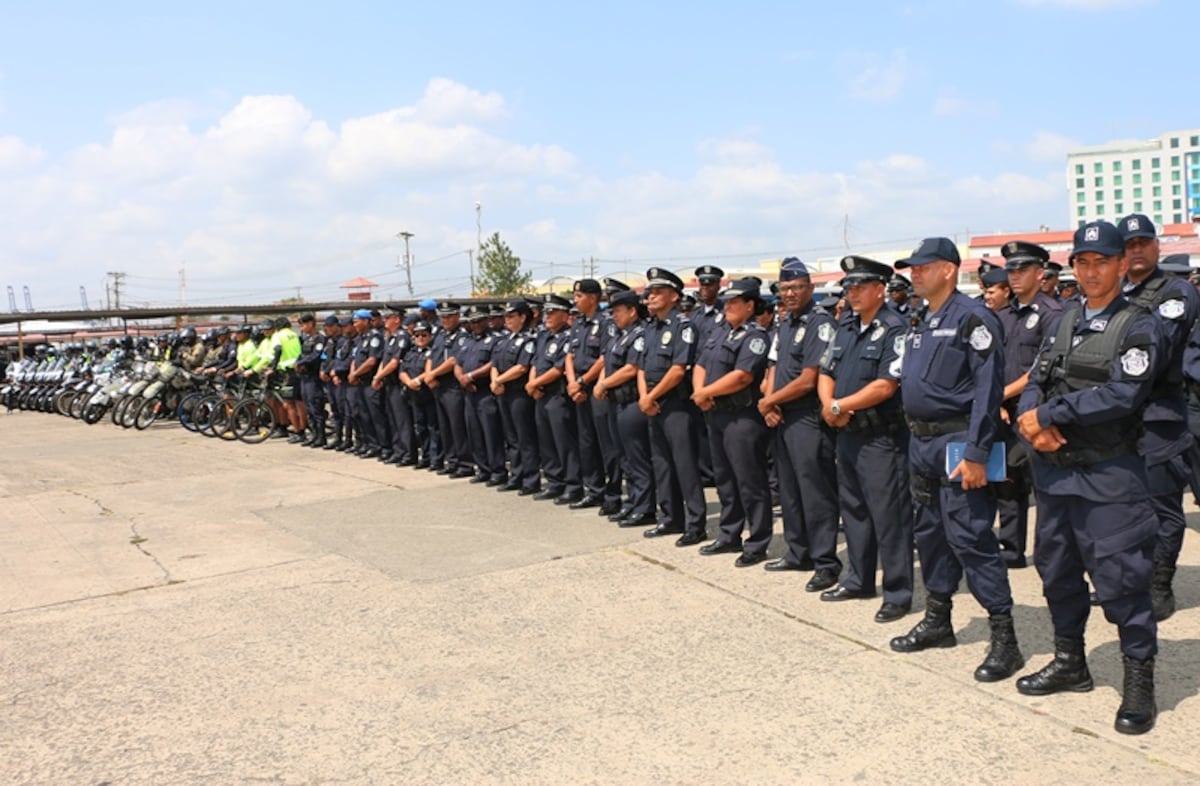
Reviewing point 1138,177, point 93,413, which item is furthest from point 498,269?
point 1138,177

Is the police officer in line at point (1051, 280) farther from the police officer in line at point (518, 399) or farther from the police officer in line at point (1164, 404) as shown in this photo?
the police officer in line at point (518, 399)

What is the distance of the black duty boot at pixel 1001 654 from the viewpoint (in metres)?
4.00

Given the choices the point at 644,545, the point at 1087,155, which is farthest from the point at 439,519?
the point at 1087,155

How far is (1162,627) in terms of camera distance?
181 inches

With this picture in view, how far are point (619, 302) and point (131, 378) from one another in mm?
12213

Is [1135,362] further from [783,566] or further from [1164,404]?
[783,566]

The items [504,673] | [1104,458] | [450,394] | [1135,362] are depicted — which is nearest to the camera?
[1135,362]

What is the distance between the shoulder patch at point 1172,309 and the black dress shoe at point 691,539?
3.32 metres

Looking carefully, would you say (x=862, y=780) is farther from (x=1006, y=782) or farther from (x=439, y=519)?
(x=439, y=519)

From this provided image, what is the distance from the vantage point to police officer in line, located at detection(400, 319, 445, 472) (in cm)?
1052

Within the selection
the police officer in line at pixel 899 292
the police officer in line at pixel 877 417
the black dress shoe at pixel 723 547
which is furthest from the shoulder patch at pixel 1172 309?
the police officer in line at pixel 899 292

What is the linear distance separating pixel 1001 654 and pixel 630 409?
3.72 metres

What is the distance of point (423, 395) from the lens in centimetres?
1067

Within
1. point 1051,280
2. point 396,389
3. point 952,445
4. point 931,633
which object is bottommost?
point 931,633
